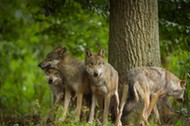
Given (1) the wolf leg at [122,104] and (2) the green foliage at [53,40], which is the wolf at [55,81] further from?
(1) the wolf leg at [122,104]

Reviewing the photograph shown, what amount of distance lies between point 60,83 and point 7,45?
4378mm

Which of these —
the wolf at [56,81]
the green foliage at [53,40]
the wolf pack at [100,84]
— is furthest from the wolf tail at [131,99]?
the wolf at [56,81]

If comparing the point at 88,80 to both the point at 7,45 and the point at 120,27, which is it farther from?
the point at 7,45

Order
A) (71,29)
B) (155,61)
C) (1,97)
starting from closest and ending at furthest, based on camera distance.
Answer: (155,61) < (1,97) < (71,29)

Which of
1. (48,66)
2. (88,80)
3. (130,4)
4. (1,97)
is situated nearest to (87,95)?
(88,80)

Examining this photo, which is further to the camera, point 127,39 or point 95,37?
point 95,37

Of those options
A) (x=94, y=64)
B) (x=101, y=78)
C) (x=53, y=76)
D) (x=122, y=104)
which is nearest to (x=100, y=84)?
(x=101, y=78)

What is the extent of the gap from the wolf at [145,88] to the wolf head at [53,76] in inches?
48.3

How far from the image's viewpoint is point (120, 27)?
7586 mm

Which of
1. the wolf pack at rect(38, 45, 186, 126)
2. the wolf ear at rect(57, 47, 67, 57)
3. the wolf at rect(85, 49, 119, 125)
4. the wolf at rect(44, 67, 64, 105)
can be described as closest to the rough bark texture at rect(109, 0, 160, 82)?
the wolf pack at rect(38, 45, 186, 126)

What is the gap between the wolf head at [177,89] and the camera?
25.7 feet

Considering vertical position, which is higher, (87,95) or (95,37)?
(95,37)

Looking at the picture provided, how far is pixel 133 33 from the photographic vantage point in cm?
756

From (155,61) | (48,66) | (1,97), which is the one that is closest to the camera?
(48,66)
